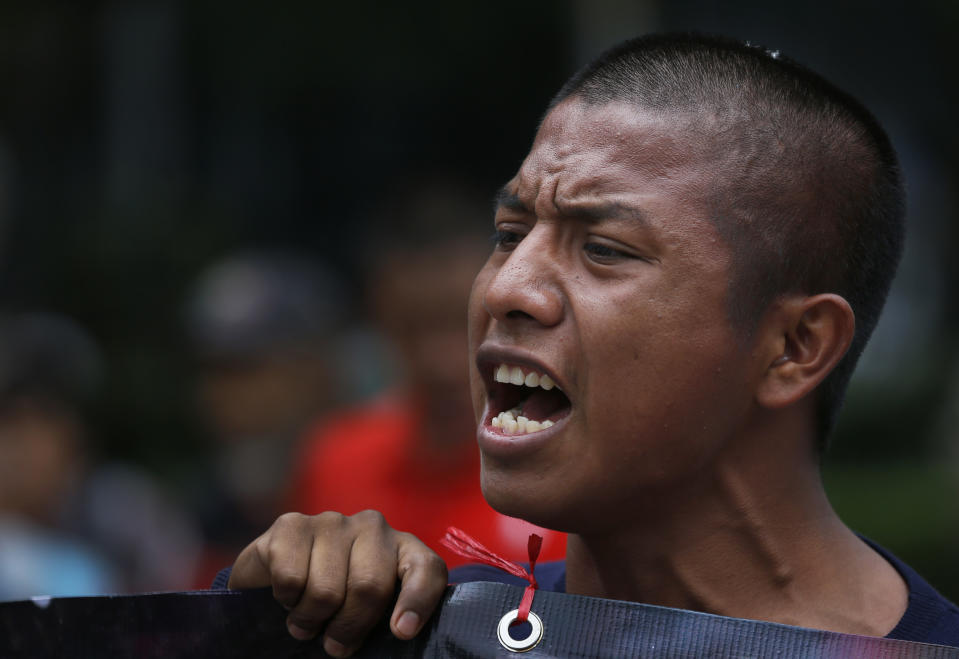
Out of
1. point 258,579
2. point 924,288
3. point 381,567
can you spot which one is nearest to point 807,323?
point 381,567

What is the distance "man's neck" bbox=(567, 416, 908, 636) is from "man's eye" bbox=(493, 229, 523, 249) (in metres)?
0.58

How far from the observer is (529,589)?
2264mm

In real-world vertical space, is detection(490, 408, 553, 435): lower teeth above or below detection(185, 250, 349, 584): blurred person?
above

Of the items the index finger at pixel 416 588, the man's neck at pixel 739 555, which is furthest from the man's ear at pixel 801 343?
the index finger at pixel 416 588

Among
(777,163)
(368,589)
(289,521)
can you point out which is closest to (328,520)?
(289,521)

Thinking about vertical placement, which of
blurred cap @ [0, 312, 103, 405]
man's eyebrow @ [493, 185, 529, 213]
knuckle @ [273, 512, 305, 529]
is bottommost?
blurred cap @ [0, 312, 103, 405]

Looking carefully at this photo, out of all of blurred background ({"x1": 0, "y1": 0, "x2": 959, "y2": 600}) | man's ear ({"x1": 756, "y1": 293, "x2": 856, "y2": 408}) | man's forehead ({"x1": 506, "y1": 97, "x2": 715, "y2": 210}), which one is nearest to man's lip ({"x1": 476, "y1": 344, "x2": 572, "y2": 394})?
man's forehead ({"x1": 506, "y1": 97, "x2": 715, "y2": 210})

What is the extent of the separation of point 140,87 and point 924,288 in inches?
349

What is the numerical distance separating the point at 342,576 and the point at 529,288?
1.99 feet

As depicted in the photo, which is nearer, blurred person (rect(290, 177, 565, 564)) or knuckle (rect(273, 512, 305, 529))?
knuckle (rect(273, 512, 305, 529))

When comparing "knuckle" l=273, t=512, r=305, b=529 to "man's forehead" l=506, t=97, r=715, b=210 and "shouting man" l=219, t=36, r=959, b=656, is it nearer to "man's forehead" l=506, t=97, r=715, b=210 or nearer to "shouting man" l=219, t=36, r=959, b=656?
"shouting man" l=219, t=36, r=959, b=656

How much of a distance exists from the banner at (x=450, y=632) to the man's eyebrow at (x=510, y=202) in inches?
28.7

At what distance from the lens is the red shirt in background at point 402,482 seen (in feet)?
14.7

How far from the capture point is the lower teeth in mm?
2375
